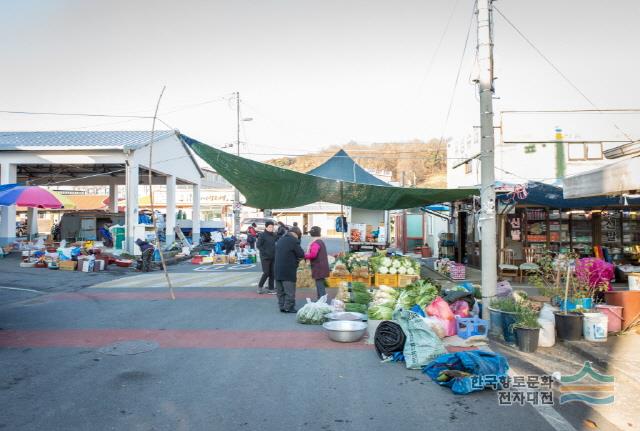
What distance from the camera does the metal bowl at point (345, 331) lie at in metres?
6.83

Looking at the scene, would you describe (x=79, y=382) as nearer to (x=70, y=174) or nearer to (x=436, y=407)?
(x=436, y=407)

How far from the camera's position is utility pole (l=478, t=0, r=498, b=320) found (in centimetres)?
777

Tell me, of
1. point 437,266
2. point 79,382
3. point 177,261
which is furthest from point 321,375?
point 177,261

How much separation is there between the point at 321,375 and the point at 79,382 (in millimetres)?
2788

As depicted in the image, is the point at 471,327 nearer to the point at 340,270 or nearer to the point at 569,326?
the point at 569,326

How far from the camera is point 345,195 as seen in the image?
1365cm

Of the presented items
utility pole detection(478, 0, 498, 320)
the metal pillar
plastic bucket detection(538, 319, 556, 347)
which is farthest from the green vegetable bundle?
the metal pillar

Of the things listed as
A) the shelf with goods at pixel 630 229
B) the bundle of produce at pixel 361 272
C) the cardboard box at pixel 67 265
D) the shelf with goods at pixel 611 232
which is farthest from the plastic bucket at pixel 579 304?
the cardboard box at pixel 67 265

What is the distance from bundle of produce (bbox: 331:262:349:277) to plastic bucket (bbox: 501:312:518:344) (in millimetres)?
5951

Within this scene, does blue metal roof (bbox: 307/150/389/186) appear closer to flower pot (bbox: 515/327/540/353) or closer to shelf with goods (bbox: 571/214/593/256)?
shelf with goods (bbox: 571/214/593/256)

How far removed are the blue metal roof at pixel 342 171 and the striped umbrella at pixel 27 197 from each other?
31.8ft

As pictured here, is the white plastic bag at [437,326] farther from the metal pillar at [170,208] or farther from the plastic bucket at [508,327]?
the metal pillar at [170,208]

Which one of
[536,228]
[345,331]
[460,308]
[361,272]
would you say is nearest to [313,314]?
[345,331]

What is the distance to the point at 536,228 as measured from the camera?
15094 mm
